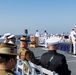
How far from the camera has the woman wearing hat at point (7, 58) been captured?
246cm

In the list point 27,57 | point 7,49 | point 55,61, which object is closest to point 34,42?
point 27,57

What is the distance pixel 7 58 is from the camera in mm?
2459

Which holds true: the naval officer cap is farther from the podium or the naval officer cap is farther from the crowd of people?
the podium

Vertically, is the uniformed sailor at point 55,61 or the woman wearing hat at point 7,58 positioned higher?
the woman wearing hat at point 7,58

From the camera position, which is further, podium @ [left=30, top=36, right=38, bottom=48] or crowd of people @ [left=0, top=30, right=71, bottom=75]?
podium @ [left=30, top=36, right=38, bottom=48]

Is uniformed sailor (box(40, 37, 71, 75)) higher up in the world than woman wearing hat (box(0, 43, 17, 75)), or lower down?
lower down

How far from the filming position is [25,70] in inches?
230

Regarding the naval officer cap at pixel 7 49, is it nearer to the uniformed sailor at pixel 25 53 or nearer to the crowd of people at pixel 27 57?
the crowd of people at pixel 27 57

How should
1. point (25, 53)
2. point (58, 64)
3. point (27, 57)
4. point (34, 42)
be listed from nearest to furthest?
point (58, 64) → point (27, 57) → point (25, 53) → point (34, 42)

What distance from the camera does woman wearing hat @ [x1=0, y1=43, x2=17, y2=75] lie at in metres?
2.46

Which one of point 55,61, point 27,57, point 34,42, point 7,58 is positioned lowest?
point 34,42

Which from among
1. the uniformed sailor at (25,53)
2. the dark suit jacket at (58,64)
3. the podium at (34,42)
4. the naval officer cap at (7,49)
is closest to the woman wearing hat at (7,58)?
the naval officer cap at (7,49)

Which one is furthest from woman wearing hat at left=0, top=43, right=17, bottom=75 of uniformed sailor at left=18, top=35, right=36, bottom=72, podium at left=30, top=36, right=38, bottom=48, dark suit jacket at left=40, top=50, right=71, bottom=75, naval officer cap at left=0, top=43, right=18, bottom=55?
podium at left=30, top=36, right=38, bottom=48

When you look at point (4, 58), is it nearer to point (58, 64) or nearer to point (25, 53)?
point (58, 64)
